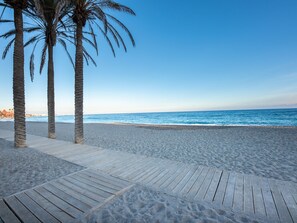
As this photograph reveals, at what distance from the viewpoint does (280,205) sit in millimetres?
2904

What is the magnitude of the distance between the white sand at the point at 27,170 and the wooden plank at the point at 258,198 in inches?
181

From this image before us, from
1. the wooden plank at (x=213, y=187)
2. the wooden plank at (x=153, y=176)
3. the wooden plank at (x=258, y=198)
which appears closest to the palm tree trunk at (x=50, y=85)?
the wooden plank at (x=153, y=176)

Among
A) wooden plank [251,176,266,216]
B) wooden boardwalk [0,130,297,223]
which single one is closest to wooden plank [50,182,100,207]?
wooden boardwalk [0,130,297,223]

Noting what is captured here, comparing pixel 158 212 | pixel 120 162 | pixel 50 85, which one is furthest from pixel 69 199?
pixel 50 85

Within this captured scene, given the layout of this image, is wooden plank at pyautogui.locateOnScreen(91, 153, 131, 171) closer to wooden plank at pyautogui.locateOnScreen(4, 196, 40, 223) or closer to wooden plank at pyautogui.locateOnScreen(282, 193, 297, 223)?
wooden plank at pyautogui.locateOnScreen(4, 196, 40, 223)

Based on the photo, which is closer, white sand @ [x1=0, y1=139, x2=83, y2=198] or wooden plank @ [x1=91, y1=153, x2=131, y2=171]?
white sand @ [x1=0, y1=139, x2=83, y2=198]

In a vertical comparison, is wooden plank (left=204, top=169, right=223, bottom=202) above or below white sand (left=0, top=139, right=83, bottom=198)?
above

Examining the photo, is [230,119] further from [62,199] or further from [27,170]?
[62,199]

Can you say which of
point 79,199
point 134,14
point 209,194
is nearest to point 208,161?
point 209,194

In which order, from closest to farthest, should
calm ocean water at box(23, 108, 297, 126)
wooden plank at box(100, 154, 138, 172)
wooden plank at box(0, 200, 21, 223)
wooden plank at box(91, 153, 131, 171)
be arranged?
wooden plank at box(0, 200, 21, 223) < wooden plank at box(100, 154, 138, 172) < wooden plank at box(91, 153, 131, 171) < calm ocean water at box(23, 108, 297, 126)

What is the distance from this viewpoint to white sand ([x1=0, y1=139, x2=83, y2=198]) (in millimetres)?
3727

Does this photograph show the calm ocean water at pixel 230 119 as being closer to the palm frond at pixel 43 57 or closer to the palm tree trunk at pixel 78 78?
the palm frond at pixel 43 57

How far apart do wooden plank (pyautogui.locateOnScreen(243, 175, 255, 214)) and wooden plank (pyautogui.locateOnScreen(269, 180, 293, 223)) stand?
399mm

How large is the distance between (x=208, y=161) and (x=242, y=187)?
232 cm
